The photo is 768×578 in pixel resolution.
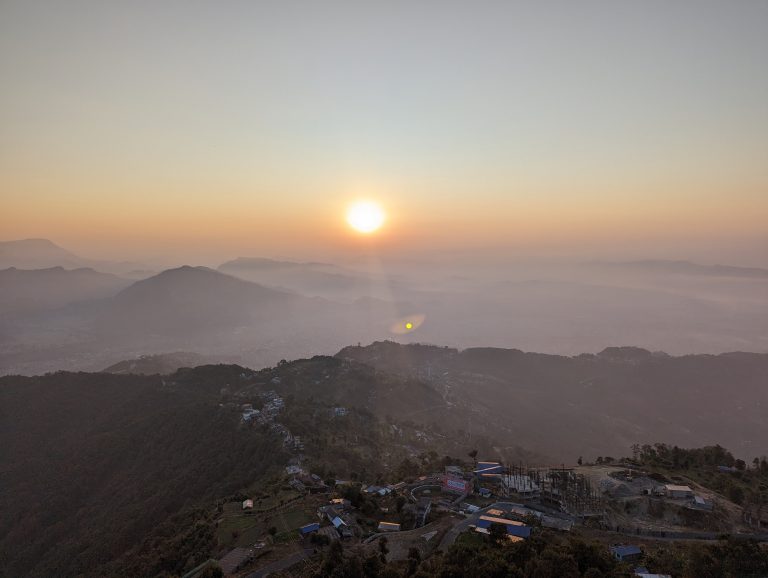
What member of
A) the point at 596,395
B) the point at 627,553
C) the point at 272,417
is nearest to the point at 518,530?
the point at 627,553

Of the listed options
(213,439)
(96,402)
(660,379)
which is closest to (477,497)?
(213,439)

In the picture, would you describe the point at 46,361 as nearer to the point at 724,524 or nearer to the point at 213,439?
the point at 213,439

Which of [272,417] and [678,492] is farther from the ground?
[678,492]

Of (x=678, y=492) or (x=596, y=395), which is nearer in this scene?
(x=678, y=492)

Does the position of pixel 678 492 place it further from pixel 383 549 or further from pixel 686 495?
pixel 383 549

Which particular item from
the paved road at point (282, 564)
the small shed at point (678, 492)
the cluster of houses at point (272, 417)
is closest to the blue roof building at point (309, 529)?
the paved road at point (282, 564)

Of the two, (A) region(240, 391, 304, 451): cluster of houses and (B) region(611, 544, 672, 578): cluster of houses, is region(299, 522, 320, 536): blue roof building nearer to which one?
(B) region(611, 544, 672, 578): cluster of houses

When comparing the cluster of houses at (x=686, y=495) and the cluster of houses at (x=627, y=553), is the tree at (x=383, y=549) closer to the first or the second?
the cluster of houses at (x=627, y=553)

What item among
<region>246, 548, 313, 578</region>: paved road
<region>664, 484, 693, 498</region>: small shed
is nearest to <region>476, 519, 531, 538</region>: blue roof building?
<region>246, 548, 313, 578</region>: paved road
